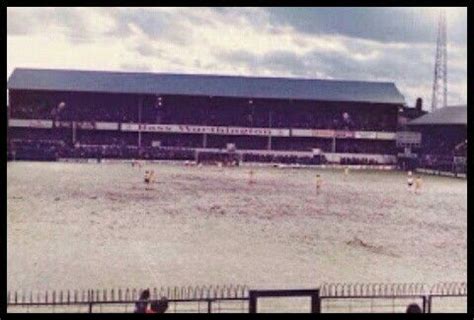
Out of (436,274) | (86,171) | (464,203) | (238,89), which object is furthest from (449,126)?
(436,274)

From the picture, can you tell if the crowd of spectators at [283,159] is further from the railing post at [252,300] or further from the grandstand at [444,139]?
the railing post at [252,300]

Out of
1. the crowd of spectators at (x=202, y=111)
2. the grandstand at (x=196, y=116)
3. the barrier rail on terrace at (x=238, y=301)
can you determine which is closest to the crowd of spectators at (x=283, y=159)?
the grandstand at (x=196, y=116)

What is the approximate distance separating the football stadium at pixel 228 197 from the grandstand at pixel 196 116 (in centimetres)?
13

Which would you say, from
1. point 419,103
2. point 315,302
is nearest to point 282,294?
point 315,302

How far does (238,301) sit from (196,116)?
122 feet

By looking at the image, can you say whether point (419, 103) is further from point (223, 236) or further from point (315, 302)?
point (315, 302)

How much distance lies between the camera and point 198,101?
155 ft

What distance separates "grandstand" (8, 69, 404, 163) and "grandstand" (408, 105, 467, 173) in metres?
2.59

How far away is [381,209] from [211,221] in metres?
6.92

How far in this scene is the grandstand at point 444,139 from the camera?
44088 millimetres

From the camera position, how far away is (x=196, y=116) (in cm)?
4675

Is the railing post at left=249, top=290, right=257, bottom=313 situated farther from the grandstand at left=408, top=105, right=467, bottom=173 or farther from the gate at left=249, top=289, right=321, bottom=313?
the grandstand at left=408, top=105, right=467, bottom=173

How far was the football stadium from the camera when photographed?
36.1 feet

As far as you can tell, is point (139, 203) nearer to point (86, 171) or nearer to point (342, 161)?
point (86, 171)
